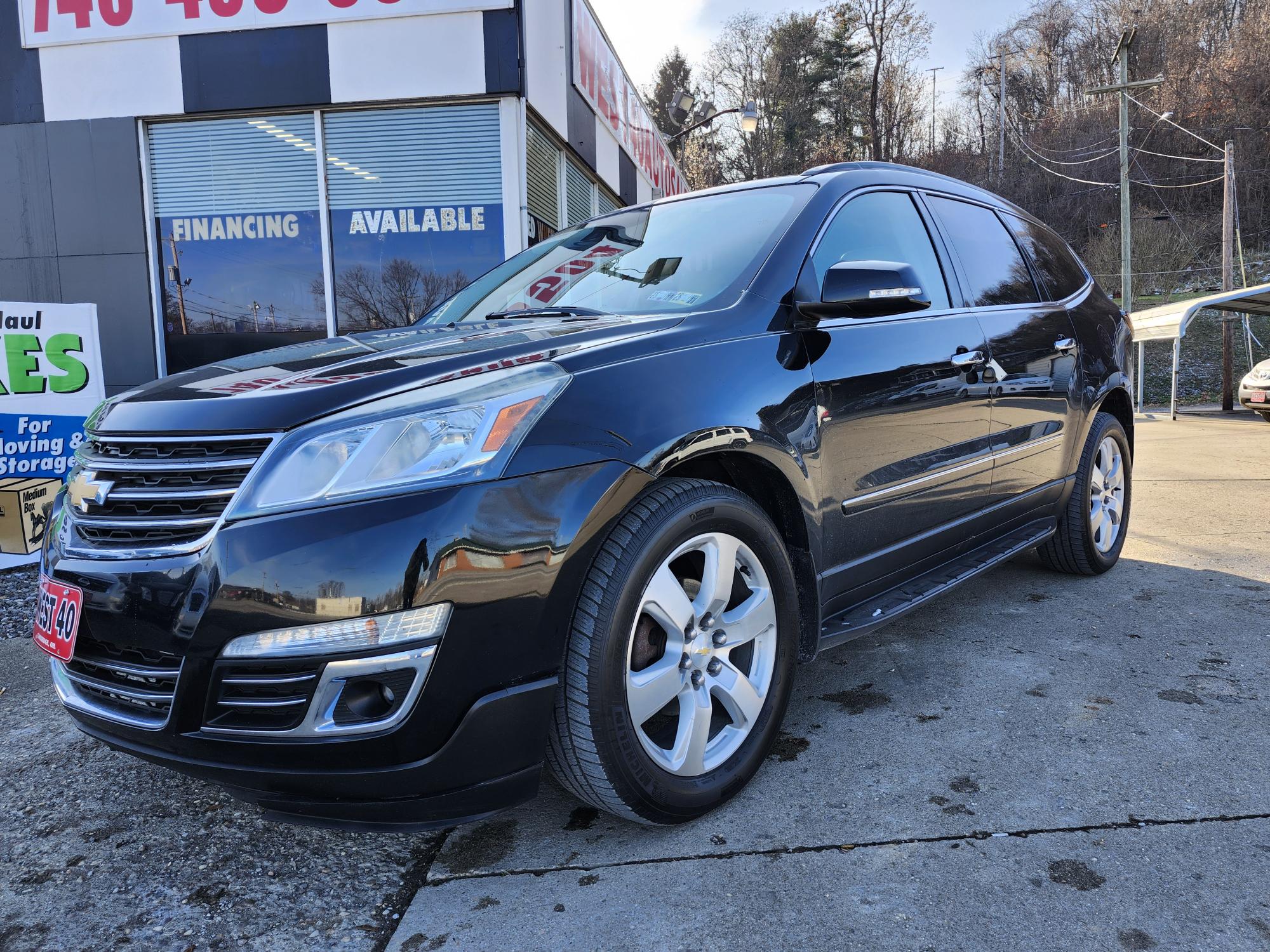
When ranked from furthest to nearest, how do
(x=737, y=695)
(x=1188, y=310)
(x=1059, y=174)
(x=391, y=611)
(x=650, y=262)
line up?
(x=1059, y=174) < (x=1188, y=310) < (x=650, y=262) < (x=737, y=695) < (x=391, y=611)

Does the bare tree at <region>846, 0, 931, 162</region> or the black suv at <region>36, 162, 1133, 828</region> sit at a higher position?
the bare tree at <region>846, 0, 931, 162</region>

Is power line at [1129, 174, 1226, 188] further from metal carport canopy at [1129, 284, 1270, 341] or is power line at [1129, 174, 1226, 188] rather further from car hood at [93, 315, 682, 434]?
car hood at [93, 315, 682, 434]

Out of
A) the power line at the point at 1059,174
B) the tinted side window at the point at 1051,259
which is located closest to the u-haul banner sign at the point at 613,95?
the tinted side window at the point at 1051,259

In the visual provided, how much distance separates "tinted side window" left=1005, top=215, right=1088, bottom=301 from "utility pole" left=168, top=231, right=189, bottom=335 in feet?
23.1

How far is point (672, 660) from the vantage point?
203 centimetres

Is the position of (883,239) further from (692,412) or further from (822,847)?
(822,847)

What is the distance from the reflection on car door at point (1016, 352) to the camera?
3232mm

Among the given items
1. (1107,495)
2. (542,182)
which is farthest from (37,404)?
(1107,495)

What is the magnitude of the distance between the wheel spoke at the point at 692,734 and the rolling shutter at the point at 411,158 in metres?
6.37

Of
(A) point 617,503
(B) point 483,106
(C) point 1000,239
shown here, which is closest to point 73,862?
(A) point 617,503

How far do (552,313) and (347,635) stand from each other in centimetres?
138

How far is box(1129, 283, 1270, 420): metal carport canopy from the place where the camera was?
44.5 ft

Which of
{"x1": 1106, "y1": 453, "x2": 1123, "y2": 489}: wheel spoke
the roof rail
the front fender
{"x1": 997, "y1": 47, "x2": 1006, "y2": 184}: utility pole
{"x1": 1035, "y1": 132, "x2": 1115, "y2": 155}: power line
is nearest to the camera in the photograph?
the front fender

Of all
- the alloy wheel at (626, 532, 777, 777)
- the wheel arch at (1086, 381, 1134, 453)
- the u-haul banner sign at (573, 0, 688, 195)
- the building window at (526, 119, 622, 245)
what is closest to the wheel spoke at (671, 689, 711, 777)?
the alloy wheel at (626, 532, 777, 777)
